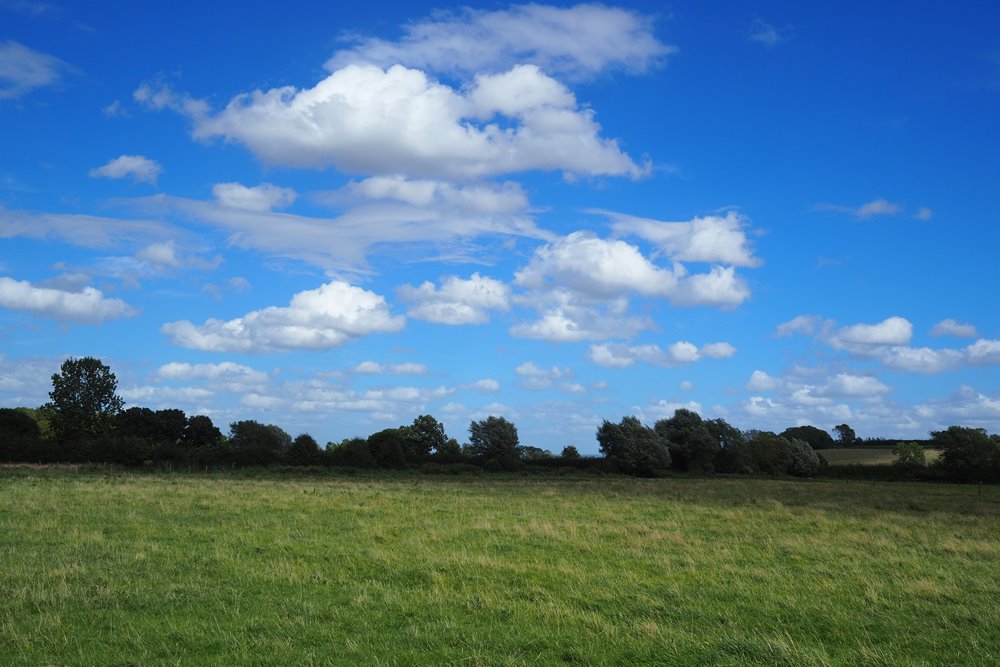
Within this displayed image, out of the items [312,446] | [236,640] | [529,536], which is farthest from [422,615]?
[312,446]

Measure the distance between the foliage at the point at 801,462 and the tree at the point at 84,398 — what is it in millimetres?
83262

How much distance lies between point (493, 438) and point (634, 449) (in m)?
15.1

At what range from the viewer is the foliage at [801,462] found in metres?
85.2

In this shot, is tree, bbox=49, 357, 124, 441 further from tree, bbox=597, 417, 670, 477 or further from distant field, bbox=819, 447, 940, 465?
distant field, bbox=819, 447, 940, 465

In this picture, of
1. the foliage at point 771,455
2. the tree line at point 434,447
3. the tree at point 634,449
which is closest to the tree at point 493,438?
the tree line at point 434,447

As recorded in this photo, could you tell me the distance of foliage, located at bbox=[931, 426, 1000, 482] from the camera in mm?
73000

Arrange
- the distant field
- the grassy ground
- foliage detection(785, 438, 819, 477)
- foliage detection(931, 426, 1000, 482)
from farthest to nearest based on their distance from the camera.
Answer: the distant field
foliage detection(785, 438, 819, 477)
foliage detection(931, 426, 1000, 482)
the grassy ground

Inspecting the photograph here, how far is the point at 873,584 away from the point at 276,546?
42.2 feet

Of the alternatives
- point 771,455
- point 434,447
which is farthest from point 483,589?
point 434,447

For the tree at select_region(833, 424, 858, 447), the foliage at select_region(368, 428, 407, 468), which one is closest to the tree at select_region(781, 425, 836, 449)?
the tree at select_region(833, 424, 858, 447)

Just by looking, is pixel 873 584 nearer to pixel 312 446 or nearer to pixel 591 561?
pixel 591 561

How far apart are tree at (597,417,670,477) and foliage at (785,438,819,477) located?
54.5 ft

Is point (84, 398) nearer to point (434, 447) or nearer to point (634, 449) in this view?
point (434, 447)

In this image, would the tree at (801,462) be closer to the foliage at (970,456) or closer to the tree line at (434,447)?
the tree line at (434,447)
